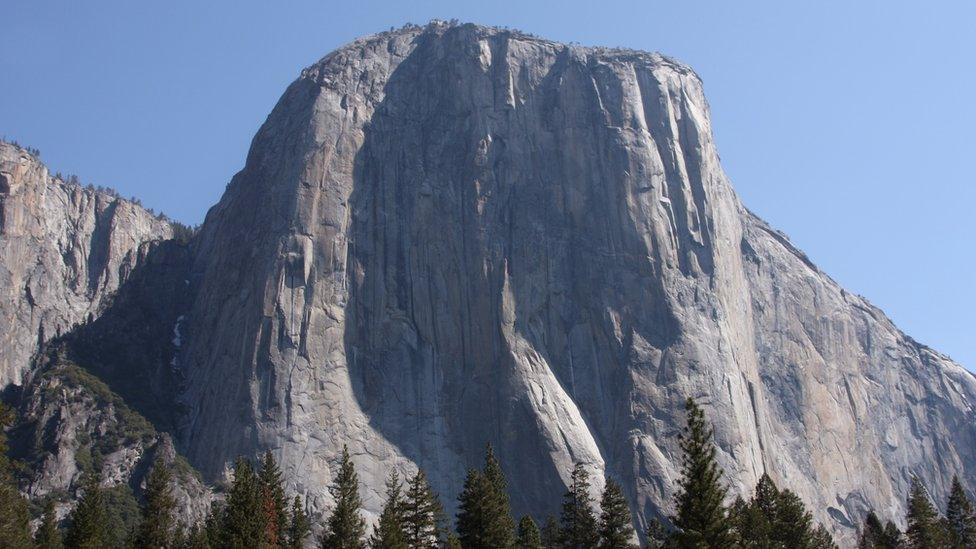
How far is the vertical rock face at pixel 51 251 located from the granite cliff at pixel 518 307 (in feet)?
2.00

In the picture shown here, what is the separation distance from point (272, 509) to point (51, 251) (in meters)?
85.4

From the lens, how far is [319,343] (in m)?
112

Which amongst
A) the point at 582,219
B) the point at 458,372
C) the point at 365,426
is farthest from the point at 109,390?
the point at 582,219

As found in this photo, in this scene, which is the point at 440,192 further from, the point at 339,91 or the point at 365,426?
the point at 365,426

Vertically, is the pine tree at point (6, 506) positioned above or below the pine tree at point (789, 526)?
below

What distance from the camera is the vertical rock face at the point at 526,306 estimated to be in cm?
10850

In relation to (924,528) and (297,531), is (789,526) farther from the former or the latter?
(297,531)

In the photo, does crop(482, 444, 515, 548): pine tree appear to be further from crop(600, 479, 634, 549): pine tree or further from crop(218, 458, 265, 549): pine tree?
crop(218, 458, 265, 549): pine tree

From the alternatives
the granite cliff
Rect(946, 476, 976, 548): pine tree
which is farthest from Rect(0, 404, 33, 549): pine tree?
Rect(946, 476, 976, 548): pine tree

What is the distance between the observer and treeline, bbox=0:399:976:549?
5244 centimetres

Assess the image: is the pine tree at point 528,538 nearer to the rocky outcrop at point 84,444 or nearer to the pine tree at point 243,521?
the pine tree at point 243,521

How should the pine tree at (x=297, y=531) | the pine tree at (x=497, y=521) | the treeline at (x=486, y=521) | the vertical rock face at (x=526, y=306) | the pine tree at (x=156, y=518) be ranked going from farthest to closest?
the vertical rock face at (x=526, y=306)
the pine tree at (x=297, y=531)
the pine tree at (x=156, y=518)
the pine tree at (x=497, y=521)
the treeline at (x=486, y=521)

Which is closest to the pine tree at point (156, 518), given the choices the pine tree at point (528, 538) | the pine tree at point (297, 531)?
the pine tree at point (297, 531)

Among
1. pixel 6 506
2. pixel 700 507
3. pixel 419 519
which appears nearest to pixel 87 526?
pixel 6 506
